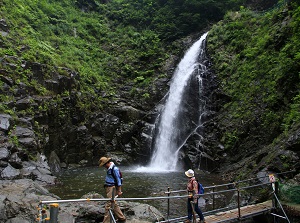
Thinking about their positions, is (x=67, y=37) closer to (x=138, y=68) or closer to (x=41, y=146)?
(x=138, y=68)

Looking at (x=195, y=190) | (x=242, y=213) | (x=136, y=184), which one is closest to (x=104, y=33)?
(x=136, y=184)

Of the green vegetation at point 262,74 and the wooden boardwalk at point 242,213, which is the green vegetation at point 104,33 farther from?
the wooden boardwalk at point 242,213

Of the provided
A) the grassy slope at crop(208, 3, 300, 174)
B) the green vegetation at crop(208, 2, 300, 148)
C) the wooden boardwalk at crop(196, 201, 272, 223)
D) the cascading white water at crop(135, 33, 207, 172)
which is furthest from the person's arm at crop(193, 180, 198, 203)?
the cascading white water at crop(135, 33, 207, 172)

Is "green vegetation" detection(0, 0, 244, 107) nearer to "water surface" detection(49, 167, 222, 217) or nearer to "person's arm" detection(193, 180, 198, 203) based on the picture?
"water surface" detection(49, 167, 222, 217)

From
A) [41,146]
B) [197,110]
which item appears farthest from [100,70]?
[41,146]

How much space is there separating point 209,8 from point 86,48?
15820mm

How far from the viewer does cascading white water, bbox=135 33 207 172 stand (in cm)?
2206

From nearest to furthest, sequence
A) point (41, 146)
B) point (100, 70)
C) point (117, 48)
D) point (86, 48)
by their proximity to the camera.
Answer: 1. point (41, 146)
2. point (100, 70)
3. point (86, 48)
4. point (117, 48)

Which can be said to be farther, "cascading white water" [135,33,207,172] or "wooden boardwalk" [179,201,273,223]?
"cascading white water" [135,33,207,172]

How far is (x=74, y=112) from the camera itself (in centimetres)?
2150

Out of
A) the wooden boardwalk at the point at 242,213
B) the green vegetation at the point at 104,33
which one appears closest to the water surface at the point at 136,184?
the wooden boardwalk at the point at 242,213

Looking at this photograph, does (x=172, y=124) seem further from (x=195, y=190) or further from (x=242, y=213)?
(x=195, y=190)

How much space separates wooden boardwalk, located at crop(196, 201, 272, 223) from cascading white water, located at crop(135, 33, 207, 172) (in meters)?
11.1

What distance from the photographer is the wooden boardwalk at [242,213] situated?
28.4ft
